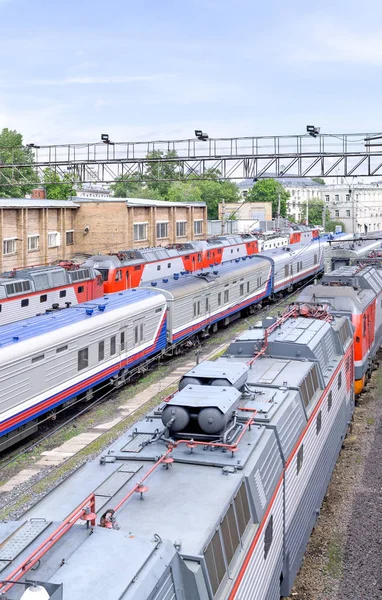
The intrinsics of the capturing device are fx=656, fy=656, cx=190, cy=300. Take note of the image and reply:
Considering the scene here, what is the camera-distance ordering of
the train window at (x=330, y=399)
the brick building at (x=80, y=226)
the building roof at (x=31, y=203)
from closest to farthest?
the train window at (x=330, y=399) → the building roof at (x=31, y=203) → the brick building at (x=80, y=226)

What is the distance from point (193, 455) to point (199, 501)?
4.40ft

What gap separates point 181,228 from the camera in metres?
65.4

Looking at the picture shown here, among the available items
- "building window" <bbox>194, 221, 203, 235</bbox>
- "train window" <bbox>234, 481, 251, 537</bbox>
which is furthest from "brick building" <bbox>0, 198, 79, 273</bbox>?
"train window" <bbox>234, 481, 251, 537</bbox>

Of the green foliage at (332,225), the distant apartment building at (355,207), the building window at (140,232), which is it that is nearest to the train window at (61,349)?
the building window at (140,232)

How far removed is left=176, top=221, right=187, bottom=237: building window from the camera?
6431 cm

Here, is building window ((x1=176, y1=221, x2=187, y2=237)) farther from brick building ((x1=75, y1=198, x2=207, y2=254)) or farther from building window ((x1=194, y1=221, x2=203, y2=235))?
brick building ((x1=75, y1=198, x2=207, y2=254))

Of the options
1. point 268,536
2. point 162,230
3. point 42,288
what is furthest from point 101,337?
point 162,230

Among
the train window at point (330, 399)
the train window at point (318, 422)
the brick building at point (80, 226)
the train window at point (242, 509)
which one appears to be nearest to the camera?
the train window at point (242, 509)

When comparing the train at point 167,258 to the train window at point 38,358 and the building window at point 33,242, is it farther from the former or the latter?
the train window at point 38,358

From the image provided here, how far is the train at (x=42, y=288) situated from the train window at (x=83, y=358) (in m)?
3.56

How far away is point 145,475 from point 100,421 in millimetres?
13469

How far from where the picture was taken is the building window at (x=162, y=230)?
60375mm

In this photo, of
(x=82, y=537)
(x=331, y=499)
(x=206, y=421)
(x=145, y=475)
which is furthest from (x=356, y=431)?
(x=82, y=537)

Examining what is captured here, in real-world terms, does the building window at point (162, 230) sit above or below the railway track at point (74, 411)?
above
